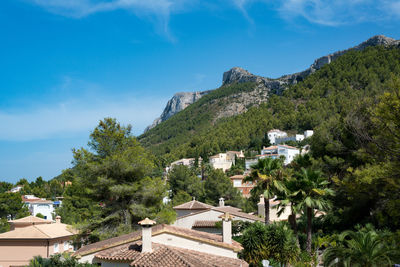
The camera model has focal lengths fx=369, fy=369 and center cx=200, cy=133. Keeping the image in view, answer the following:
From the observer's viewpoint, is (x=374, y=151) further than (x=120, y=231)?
No

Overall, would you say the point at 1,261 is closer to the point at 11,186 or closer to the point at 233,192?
the point at 233,192

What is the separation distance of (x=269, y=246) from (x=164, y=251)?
1037 cm

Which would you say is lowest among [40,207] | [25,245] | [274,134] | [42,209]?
[42,209]

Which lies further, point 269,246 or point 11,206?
point 11,206

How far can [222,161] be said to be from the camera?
423ft

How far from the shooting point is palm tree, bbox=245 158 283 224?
28047 millimetres

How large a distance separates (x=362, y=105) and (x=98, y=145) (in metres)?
21.7

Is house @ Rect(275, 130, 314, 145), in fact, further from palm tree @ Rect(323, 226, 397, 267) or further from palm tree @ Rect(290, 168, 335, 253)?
palm tree @ Rect(323, 226, 397, 267)

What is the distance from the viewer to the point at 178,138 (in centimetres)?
19050

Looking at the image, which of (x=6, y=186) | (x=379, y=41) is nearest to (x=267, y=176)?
(x=6, y=186)

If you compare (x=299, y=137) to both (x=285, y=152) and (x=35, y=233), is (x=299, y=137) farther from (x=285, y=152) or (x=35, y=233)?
(x=35, y=233)

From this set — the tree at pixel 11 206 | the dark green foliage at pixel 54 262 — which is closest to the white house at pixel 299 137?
the tree at pixel 11 206

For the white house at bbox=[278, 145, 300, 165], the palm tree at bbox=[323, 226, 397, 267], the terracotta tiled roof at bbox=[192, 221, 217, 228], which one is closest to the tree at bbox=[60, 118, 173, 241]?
the terracotta tiled roof at bbox=[192, 221, 217, 228]

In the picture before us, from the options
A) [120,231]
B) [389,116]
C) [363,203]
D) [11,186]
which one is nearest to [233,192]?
[363,203]
